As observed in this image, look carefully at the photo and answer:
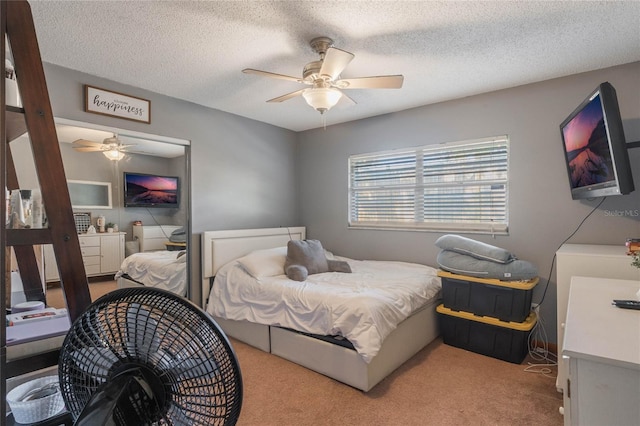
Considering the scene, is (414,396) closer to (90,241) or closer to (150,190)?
(90,241)

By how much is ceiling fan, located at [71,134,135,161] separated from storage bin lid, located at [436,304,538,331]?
9.98 ft

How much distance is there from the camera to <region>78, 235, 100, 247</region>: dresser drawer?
2.54 meters

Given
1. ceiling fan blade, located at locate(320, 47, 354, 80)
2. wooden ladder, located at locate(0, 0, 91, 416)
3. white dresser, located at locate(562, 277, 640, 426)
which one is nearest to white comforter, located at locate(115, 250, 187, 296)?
wooden ladder, located at locate(0, 0, 91, 416)

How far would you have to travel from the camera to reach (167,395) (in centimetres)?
69

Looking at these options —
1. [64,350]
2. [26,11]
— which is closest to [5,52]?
[26,11]

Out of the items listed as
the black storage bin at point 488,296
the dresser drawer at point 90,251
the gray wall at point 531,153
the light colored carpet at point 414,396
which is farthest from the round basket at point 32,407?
the gray wall at point 531,153

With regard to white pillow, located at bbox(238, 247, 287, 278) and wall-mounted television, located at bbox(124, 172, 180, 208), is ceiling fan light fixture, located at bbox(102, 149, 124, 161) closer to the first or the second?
wall-mounted television, located at bbox(124, 172, 180, 208)

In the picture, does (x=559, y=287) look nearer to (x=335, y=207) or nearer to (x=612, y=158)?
(x=612, y=158)

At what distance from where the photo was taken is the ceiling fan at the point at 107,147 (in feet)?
8.58

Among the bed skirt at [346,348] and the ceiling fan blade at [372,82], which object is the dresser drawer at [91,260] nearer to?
the bed skirt at [346,348]

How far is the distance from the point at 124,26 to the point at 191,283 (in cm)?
228

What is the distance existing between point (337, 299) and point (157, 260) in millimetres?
1813

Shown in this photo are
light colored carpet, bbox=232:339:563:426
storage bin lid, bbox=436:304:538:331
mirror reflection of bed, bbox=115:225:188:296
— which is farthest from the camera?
mirror reflection of bed, bbox=115:225:188:296

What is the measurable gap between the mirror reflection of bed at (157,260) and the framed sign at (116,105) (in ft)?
3.20
